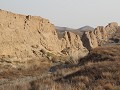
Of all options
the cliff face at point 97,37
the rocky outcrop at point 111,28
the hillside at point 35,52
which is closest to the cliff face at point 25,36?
the hillside at point 35,52

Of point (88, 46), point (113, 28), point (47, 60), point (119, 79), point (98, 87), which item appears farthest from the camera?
point (113, 28)

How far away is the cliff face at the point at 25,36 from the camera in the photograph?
35.5m

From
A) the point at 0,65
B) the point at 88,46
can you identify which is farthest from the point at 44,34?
the point at 88,46

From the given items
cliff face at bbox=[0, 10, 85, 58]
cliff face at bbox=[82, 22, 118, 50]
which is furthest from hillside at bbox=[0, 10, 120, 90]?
cliff face at bbox=[82, 22, 118, 50]

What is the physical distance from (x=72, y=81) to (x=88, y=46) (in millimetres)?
56146

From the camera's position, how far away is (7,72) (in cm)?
2939

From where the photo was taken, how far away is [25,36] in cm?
4041

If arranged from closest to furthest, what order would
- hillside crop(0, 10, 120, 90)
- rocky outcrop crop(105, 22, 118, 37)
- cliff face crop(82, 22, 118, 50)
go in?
hillside crop(0, 10, 120, 90) → cliff face crop(82, 22, 118, 50) → rocky outcrop crop(105, 22, 118, 37)

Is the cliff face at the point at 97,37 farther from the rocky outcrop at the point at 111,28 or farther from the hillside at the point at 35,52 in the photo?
the hillside at the point at 35,52

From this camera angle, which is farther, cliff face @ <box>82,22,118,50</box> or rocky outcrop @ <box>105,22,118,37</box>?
rocky outcrop @ <box>105,22,118,37</box>

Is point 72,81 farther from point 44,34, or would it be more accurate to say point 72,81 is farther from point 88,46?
point 88,46

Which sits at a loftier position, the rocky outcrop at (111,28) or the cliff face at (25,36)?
the rocky outcrop at (111,28)

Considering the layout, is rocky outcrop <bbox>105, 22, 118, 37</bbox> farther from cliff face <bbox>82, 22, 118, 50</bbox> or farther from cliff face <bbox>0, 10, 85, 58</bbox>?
cliff face <bbox>0, 10, 85, 58</bbox>

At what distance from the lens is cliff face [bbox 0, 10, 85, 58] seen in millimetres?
35469
